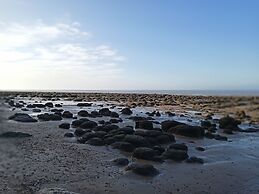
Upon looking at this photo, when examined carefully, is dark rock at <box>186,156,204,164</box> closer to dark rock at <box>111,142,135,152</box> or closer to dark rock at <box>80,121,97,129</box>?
dark rock at <box>111,142,135,152</box>

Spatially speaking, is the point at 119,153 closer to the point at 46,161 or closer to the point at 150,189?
the point at 46,161

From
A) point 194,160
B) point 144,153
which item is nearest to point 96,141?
point 144,153

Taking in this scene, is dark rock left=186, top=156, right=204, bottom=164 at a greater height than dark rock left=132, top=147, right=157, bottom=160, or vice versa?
dark rock left=132, top=147, right=157, bottom=160

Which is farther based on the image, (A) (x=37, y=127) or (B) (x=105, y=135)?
(A) (x=37, y=127)

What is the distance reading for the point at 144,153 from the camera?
53.1 feet

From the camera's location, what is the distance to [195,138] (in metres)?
22.5

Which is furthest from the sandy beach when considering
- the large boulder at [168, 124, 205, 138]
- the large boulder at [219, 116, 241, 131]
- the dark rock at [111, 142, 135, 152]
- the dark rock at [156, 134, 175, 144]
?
the large boulder at [219, 116, 241, 131]

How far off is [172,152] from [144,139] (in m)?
Answer: 2.47

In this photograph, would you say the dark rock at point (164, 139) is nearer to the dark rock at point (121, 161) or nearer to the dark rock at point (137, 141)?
the dark rock at point (137, 141)

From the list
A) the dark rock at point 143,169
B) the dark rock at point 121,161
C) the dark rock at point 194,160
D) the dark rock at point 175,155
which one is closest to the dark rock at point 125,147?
the dark rock at point 175,155

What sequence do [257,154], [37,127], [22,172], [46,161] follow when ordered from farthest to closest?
[37,127]
[257,154]
[46,161]
[22,172]

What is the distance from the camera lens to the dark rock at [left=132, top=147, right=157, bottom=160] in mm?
16047

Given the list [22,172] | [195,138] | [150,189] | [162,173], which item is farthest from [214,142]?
[22,172]

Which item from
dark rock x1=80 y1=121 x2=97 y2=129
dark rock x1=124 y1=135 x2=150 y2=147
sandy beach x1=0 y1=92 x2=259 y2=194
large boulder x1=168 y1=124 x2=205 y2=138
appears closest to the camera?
sandy beach x1=0 y1=92 x2=259 y2=194
